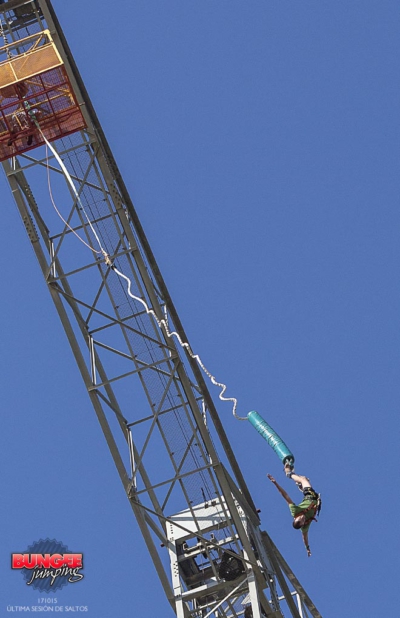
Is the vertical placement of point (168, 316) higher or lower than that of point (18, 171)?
lower

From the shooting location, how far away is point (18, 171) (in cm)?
3328

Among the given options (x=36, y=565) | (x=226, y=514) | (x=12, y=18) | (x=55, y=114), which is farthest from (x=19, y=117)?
(x=36, y=565)

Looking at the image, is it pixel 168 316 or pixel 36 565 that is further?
pixel 36 565

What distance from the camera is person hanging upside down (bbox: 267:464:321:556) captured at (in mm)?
30984

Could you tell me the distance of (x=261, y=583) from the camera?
1332 inches

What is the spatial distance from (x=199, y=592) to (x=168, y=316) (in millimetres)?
6661

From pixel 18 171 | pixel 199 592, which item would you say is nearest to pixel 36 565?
pixel 199 592

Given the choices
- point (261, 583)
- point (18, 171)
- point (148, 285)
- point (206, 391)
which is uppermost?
point (18, 171)

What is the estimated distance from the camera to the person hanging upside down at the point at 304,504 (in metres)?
31.0

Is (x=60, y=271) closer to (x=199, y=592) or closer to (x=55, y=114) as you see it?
(x=55, y=114)

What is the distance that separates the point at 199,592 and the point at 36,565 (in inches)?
593

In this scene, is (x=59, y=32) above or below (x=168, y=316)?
above

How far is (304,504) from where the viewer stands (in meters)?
31.1

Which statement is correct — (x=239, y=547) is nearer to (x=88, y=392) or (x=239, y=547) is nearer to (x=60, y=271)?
(x=88, y=392)
